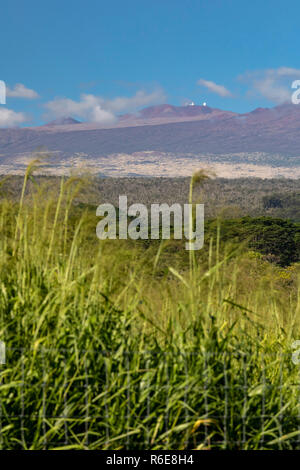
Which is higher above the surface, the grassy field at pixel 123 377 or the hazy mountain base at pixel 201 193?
the hazy mountain base at pixel 201 193

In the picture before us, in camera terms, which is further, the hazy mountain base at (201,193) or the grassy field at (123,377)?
the hazy mountain base at (201,193)

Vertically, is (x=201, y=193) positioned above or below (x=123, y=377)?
above

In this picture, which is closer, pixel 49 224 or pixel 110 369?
pixel 110 369

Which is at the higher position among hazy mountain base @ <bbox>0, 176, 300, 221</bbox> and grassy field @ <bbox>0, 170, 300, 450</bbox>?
hazy mountain base @ <bbox>0, 176, 300, 221</bbox>

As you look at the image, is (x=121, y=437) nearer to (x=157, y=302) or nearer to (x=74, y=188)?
(x=157, y=302)

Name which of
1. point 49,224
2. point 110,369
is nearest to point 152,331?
point 110,369

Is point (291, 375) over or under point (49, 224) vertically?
under

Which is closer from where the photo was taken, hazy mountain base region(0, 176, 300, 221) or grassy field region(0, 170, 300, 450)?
grassy field region(0, 170, 300, 450)

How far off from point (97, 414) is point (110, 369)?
0.20 m

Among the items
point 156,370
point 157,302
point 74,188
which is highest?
point 74,188

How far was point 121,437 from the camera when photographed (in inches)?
93.0

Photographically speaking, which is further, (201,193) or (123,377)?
(201,193)
